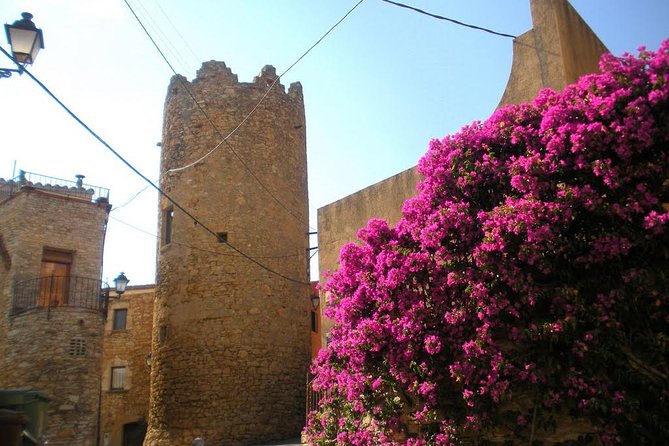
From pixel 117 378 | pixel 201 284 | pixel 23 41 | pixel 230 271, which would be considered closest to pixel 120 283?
pixel 201 284

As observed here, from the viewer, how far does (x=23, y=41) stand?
648cm

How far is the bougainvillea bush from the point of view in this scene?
551 centimetres

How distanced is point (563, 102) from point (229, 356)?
10031 mm

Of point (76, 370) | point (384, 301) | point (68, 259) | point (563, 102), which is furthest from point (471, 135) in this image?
point (68, 259)

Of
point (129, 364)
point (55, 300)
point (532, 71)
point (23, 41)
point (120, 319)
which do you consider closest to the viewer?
point (23, 41)

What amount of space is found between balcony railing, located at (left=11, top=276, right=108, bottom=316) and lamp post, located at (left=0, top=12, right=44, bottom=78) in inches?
472

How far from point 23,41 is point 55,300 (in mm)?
12689

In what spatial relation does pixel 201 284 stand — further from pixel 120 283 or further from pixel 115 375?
pixel 115 375

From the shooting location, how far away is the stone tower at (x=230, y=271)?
544 inches

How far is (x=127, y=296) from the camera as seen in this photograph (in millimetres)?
23422

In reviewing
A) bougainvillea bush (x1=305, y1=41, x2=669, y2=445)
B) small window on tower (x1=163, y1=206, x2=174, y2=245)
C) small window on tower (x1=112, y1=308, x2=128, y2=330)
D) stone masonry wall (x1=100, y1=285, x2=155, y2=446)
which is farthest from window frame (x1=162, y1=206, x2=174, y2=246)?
bougainvillea bush (x1=305, y1=41, x2=669, y2=445)

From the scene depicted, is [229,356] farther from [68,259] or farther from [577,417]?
[577,417]

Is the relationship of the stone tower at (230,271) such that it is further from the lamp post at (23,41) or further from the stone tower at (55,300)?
the lamp post at (23,41)

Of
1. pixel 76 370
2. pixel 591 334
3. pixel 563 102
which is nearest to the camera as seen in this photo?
pixel 591 334
